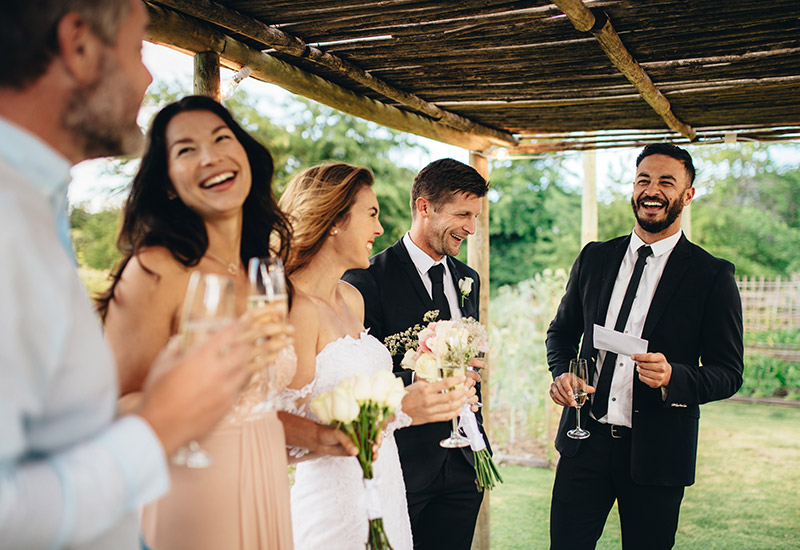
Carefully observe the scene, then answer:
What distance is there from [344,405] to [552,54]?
2.20m

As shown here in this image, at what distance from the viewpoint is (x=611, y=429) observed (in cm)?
357

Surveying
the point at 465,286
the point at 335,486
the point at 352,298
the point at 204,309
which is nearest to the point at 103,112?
the point at 204,309

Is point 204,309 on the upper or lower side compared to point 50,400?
upper

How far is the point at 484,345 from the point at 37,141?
216 cm

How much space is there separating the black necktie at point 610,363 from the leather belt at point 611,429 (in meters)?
0.05

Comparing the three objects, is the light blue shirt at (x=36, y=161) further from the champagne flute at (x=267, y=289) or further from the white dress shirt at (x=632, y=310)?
the white dress shirt at (x=632, y=310)

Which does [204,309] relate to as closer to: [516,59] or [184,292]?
[184,292]

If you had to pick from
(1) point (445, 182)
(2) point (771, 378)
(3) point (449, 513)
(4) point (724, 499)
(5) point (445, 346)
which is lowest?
(4) point (724, 499)

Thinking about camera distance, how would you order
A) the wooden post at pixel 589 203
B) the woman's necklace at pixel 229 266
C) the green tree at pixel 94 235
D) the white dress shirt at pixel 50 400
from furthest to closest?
the green tree at pixel 94 235
the wooden post at pixel 589 203
the woman's necklace at pixel 229 266
the white dress shirt at pixel 50 400

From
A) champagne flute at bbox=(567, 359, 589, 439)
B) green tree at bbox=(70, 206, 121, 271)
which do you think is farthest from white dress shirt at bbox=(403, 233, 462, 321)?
green tree at bbox=(70, 206, 121, 271)

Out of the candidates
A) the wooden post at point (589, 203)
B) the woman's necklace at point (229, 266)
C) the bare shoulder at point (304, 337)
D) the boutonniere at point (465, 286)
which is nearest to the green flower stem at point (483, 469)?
the boutonniere at point (465, 286)

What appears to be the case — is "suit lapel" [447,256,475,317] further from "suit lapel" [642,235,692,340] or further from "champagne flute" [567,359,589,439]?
"suit lapel" [642,235,692,340]

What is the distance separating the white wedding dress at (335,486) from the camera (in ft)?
8.38

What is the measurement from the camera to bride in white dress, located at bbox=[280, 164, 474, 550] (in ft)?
8.21
